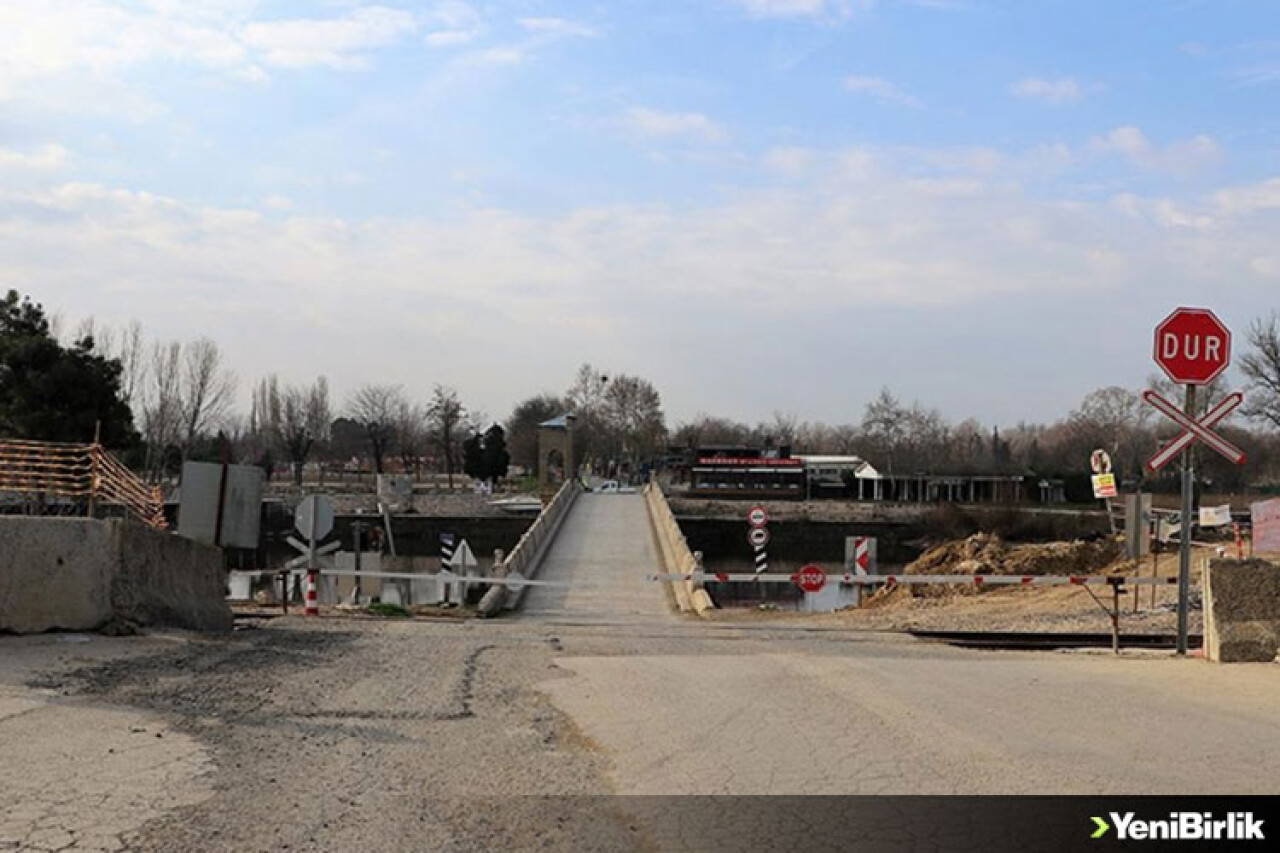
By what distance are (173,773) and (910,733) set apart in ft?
14.5

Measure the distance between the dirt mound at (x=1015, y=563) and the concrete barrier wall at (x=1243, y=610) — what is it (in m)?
17.1

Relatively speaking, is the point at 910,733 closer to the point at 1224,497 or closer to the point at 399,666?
the point at 399,666

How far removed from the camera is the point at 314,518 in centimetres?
2128

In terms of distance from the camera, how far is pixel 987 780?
20.8 ft

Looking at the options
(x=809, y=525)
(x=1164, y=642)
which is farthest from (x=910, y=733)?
(x=809, y=525)

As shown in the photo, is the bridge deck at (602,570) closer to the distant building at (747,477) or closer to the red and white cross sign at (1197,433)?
the red and white cross sign at (1197,433)

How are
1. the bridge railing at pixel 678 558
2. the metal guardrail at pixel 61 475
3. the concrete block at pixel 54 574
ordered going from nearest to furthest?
the concrete block at pixel 54 574 → the metal guardrail at pixel 61 475 → the bridge railing at pixel 678 558

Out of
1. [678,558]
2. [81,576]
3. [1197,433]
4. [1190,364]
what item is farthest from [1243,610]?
[678,558]

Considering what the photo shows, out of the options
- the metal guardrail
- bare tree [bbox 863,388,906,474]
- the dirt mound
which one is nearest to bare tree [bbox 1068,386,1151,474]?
bare tree [bbox 863,388,906,474]

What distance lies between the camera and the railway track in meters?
15.9

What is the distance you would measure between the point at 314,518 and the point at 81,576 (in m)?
9.47

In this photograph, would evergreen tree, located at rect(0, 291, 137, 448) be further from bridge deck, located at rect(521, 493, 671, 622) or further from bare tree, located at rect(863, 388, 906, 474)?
bare tree, located at rect(863, 388, 906, 474)

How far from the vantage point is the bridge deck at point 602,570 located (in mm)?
28083

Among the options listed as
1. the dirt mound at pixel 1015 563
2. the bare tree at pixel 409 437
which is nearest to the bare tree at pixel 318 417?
the bare tree at pixel 409 437
